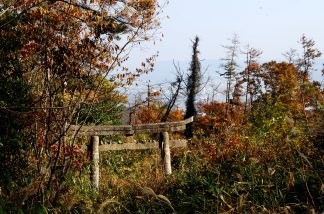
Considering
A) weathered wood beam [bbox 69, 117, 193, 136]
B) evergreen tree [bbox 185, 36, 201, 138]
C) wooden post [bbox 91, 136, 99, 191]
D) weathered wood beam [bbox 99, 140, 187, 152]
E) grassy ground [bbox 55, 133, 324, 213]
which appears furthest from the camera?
evergreen tree [bbox 185, 36, 201, 138]

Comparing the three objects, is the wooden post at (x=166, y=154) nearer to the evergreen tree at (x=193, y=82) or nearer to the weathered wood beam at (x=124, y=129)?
the weathered wood beam at (x=124, y=129)

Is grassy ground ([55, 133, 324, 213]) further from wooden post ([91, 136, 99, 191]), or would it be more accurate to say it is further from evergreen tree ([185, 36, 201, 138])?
evergreen tree ([185, 36, 201, 138])

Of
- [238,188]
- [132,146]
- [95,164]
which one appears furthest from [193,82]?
[238,188]

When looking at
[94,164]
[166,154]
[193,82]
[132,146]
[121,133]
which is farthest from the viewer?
[193,82]

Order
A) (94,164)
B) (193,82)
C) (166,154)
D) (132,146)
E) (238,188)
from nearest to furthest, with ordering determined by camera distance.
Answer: (238,188) < (94,164) < (166,154) < (132,146) < (193,82)

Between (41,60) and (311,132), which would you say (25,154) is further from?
(311,132)

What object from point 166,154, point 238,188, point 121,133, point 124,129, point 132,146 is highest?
point 124,129

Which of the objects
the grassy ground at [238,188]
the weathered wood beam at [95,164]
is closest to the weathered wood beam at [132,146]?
the weathered wood beam at [95,164]

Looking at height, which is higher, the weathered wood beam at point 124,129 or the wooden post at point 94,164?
the weathered wood beam at point 124,129

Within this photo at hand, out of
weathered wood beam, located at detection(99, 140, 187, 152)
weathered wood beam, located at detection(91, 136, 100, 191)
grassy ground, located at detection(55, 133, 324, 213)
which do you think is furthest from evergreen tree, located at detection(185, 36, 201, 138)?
grassy ground, located at detection(55, 133, 324, 213)

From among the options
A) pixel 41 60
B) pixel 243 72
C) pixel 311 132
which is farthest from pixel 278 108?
pixel 243 72

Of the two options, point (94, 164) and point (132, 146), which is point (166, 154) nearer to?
point (132, 146)

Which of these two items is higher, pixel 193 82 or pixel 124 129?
pixel 193 82

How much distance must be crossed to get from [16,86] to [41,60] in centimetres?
184
